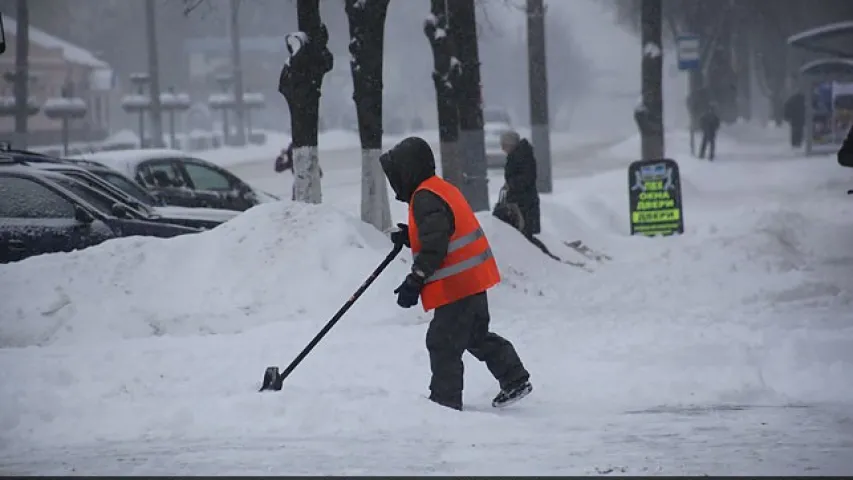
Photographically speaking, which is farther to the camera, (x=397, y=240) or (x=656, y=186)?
(x=656, y=186)

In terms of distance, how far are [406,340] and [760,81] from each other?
5604 centimetres

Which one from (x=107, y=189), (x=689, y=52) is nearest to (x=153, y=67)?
(x=689, y=52)

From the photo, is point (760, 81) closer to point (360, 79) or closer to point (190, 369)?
point (360, 79)

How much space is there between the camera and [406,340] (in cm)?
1098

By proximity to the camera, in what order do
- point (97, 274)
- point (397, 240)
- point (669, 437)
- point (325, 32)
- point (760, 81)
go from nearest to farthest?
point (669, 437) → point (397, 240) → point (97, 274) → point (325, 32) → point (760, 81)

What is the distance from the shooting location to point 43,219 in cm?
1369

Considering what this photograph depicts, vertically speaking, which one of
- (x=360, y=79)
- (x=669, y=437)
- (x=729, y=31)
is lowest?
(x=669, y=437)

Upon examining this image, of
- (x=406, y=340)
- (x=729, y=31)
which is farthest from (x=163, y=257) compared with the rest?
(x=729, y=31)

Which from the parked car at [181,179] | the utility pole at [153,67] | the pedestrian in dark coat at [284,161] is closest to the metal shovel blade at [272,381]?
the parked car at [181,179]

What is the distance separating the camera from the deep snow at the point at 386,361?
6.88 metres

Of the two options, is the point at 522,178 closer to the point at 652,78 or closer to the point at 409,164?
the point at 409,164

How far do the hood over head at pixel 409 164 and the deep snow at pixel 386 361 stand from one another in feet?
3.83

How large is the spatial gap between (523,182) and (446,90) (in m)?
2.11

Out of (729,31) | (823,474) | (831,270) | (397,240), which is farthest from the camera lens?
(729,31)
